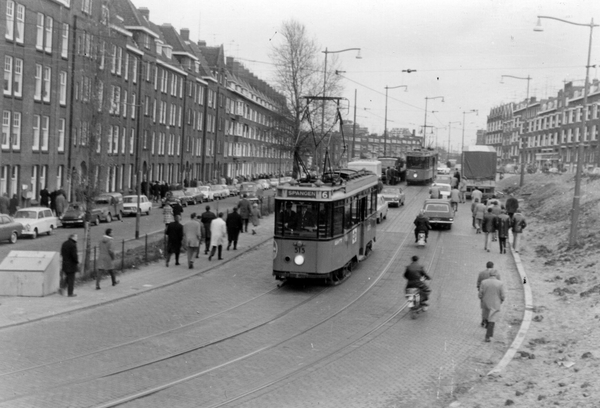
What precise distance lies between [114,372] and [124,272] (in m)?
10.1

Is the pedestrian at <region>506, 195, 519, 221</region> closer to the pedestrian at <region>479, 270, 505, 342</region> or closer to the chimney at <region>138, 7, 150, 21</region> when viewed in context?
the pedestrian at <region>479, 270, 505, 342</region>

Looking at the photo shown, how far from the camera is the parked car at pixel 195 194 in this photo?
187ft

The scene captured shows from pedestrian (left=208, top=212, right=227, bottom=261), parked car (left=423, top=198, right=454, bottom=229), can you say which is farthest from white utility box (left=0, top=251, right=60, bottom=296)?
Answer: parked car (left=423, top=198, right=454, bottom=229)

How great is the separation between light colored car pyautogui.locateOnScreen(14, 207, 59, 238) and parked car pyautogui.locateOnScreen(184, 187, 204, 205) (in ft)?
72.2

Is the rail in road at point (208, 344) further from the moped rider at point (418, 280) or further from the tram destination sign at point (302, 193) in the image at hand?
the tram destination sign at point (302, 193)

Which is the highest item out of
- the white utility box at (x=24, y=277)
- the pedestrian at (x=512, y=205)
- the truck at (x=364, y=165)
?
the truck at (x=364, y=165)

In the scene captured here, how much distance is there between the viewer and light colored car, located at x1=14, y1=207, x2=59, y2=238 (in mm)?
32812

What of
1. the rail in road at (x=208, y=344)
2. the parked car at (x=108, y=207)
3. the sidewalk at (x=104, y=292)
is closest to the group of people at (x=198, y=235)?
the sidewalk at (x=104, y=292)

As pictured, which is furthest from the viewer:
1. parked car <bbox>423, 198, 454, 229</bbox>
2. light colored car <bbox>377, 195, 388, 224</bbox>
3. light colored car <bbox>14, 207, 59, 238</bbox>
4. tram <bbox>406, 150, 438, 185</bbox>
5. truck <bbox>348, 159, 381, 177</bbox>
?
tram <bbox>406, 150, 438, 185</bbox>

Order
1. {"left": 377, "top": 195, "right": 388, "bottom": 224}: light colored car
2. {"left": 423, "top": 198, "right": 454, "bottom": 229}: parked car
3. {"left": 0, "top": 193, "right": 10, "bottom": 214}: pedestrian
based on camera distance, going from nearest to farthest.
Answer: {"left": 423, "top": 198, "right": 454, "bottom": 229}: parked car
{"left": 0, "top": 193, "right": 10, "bottom": 214}: pedestrian
{"left": 377, "top": 195, "right": 388, "bottom": 224}: light colored car

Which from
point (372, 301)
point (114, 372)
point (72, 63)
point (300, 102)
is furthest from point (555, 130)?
point (114, 372)

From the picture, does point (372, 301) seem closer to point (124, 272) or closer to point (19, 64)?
point (124, 272)

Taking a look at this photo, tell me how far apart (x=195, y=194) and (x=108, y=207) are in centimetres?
1599

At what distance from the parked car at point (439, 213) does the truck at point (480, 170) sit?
16327 millimetres
